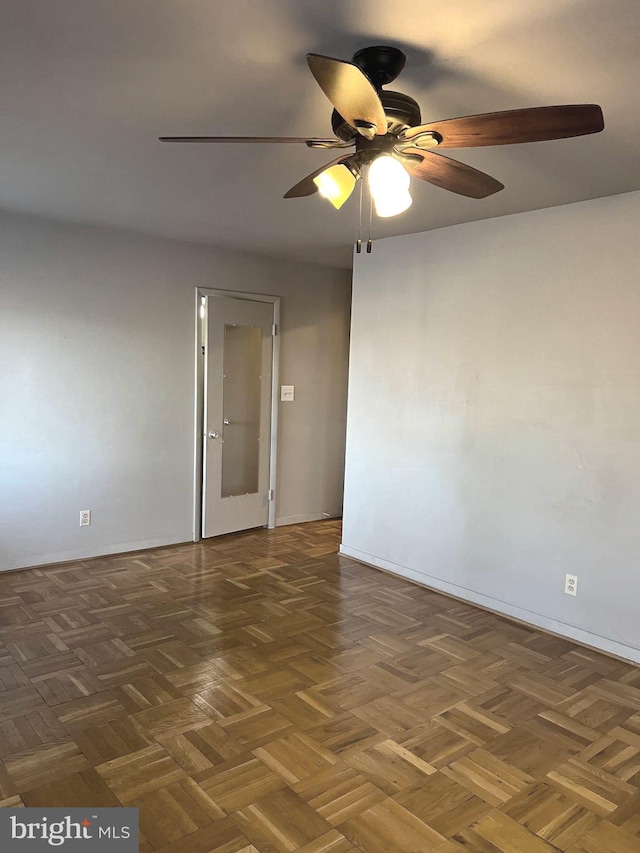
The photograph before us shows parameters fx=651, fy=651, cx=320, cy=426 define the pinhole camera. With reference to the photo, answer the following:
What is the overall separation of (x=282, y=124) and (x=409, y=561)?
2.89 m

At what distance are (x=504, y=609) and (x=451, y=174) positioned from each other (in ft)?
8.43

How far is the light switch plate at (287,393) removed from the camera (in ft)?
18.1

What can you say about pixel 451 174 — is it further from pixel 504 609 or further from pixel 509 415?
pixel 504 609

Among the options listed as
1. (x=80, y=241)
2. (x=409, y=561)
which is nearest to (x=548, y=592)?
(x=409, y=561)

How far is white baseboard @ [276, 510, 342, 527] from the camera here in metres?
5.65

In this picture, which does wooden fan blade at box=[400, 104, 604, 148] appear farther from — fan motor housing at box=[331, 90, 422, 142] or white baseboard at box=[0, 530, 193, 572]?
white baseboard at box=[0, 530, 193, 572]

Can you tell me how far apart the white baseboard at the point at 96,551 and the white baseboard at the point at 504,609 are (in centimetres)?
129

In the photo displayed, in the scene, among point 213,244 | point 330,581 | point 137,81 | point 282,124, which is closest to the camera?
point 137,81

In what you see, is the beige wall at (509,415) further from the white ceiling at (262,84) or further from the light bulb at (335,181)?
the light bulb at (335,181)

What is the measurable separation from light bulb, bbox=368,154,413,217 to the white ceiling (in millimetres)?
319

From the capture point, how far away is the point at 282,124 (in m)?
2.41

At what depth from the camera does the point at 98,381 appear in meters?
4.45

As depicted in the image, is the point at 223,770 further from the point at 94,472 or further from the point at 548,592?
the point at 94,472

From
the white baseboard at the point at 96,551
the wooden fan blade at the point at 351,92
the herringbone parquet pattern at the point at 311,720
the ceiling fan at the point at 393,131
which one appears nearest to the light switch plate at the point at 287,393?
the white baseboard at the point at 96,551
